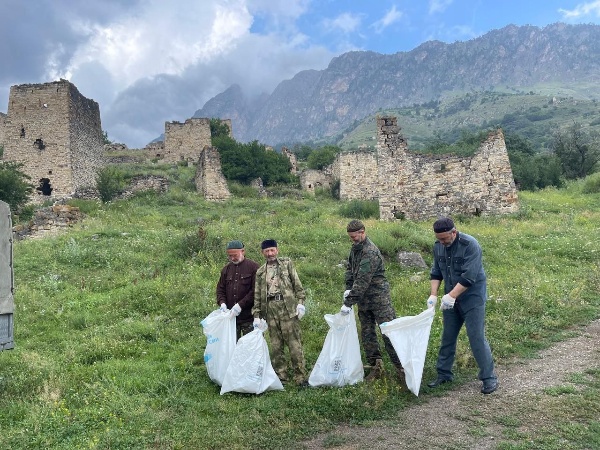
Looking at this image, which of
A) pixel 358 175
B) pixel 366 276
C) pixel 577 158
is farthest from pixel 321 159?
pixel 366 276

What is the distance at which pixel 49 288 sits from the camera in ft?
29.2

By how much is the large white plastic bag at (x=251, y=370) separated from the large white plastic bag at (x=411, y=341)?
1.24 metres

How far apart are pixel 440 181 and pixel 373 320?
11.2 m

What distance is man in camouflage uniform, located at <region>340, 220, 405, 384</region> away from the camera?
5031mm

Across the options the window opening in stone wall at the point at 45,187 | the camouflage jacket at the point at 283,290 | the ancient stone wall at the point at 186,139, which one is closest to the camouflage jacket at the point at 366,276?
the camouflage jacket at the point at 283,290

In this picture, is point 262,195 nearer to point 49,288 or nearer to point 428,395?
point 49,288

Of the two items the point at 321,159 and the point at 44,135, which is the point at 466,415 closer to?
the point at 44,135

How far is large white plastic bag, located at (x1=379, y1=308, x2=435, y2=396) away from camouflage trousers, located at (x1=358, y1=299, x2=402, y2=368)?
35 cm

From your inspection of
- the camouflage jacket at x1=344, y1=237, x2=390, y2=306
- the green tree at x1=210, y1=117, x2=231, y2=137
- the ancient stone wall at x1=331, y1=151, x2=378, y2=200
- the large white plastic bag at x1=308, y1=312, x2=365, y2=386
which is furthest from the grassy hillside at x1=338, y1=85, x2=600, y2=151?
the large white plastic bag at x1=308, y1=312, x2=365, y2=386

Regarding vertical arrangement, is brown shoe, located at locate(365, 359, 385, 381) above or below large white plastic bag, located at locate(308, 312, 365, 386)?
below

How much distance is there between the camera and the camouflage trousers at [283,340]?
515 centimetres

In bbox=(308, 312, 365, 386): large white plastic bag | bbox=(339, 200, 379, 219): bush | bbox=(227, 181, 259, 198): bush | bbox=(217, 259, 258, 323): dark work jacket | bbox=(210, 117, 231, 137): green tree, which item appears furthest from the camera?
bbox=(210, 117, 231, 137): green tree

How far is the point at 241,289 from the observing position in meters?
5.51

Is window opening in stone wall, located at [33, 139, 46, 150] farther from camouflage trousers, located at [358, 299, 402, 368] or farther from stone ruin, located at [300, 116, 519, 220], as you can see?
camouflage trousers, located at [358, 299, 402, 368]
